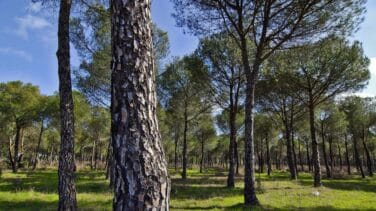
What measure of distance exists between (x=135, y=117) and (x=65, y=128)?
18.8 feet

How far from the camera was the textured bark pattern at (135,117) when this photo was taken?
2699 mm

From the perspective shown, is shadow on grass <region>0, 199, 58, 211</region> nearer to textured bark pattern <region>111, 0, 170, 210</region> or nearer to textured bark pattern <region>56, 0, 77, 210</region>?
textured bark pattern <region>56, 0, 77, 210</region>

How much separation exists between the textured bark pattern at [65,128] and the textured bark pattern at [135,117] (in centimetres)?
553

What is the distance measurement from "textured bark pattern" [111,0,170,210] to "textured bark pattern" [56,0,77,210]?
5526mm

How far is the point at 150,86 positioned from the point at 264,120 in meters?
34.3

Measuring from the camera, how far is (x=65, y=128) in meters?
7.95

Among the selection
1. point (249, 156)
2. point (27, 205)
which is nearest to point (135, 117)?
point (249, 156)

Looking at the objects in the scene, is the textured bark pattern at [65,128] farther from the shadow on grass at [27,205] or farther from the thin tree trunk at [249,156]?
the thin tree trunk at [249,156]

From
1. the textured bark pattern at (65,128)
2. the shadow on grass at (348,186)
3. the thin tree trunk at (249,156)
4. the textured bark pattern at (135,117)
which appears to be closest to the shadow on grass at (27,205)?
the textured bark pattern at (65,128)

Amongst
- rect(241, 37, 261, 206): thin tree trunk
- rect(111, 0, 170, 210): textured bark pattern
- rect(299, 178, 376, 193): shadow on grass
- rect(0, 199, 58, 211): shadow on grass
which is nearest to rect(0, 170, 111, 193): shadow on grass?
rect(0, 199, 58, 211): shadow on grass

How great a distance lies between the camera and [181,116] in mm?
29547

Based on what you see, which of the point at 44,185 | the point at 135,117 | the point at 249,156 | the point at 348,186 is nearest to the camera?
the point at 135,117

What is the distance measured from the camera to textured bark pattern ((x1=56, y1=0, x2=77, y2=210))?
303 inches

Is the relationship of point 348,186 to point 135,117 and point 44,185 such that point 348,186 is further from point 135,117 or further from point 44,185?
point 135,117
